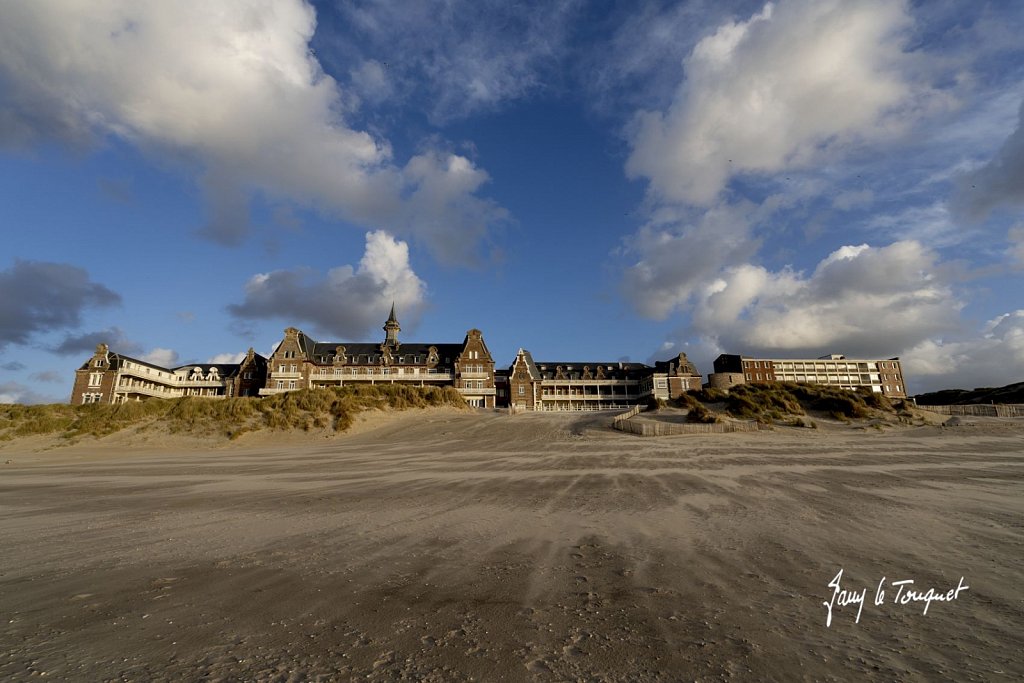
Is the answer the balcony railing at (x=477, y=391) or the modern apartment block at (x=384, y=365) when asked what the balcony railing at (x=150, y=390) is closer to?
the modern apartment block at (x=384, y=365)

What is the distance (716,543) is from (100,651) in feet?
26.8

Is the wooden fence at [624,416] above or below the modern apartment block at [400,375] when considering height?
below

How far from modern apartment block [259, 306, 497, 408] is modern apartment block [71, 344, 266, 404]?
7.89m

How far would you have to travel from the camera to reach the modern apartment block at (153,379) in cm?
8050

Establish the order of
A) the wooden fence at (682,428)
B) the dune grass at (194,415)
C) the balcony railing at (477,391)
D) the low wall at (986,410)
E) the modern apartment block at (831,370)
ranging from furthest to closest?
1. the modern apartment block at (831,370)
2. the balcony railing at (477,391)
3. the low wall at (986,410)
4. the dune grass at (194,415)
5. the wooden fence at (682,428)

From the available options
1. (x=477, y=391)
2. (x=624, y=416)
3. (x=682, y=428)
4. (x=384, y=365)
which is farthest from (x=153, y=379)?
(x=682, y=428)

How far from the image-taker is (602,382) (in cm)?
9781

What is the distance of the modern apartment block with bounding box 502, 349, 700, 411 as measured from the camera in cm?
9075

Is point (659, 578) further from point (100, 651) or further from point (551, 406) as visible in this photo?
point (551, 406)

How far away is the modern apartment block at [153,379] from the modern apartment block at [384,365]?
789 centimetres

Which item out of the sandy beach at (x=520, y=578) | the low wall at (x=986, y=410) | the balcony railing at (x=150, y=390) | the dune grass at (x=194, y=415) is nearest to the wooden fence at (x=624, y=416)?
the sandy beach at (x=520, y=578)

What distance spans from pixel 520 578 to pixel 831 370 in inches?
5488

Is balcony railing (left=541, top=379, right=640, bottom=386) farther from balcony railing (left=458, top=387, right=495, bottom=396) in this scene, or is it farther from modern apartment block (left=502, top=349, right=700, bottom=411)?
balcony railing (left=458, top=387, right=495, bottom=396)

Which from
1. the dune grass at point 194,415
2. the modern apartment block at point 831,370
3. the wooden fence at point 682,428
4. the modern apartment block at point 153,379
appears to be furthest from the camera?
the modern apartment block at point 831,370
